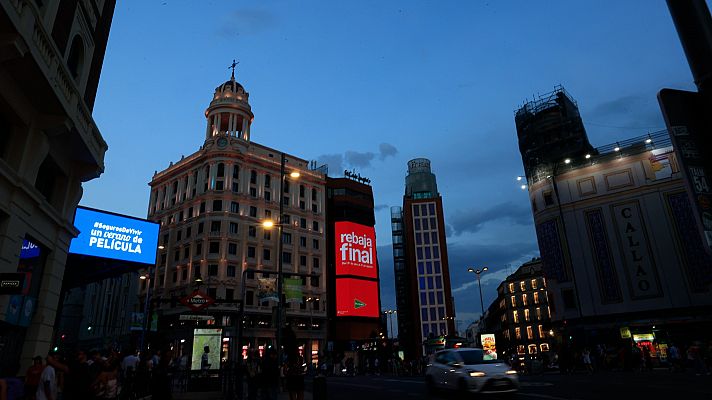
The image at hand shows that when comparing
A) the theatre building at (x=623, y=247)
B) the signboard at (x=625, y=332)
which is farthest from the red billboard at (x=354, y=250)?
the signboard at (x=625, y=332)

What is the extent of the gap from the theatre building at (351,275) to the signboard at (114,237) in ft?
122

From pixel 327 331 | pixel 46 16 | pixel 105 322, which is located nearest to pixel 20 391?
pixel 46 16

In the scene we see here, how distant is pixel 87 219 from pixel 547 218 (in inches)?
1700

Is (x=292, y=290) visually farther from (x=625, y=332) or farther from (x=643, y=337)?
(x=643, y=337)

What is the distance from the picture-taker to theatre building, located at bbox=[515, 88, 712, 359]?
3925 cm

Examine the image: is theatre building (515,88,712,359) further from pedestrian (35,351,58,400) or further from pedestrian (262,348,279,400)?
pedestrian (35,351,58,400)

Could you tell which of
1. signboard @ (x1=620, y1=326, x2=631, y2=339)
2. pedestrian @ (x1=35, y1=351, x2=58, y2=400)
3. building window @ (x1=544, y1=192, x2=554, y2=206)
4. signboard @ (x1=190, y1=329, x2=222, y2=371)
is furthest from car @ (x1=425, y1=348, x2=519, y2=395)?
building window @ (x1=544, y1=192, x2=554, y2=206)

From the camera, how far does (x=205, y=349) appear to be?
2153 cm

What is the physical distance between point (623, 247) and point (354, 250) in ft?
133

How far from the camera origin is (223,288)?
58.6 metres

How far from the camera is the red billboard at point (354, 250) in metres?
71.1

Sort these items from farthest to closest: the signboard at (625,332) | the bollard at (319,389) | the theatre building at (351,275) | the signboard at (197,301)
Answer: the theatre building at (351,275), the signboard at (625,332), the signboard at (197,301), the bollard at (319,389)

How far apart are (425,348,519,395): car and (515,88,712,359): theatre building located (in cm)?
3370

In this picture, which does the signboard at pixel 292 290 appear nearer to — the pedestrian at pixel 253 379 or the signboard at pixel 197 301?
the signboard at pixel 197 301
